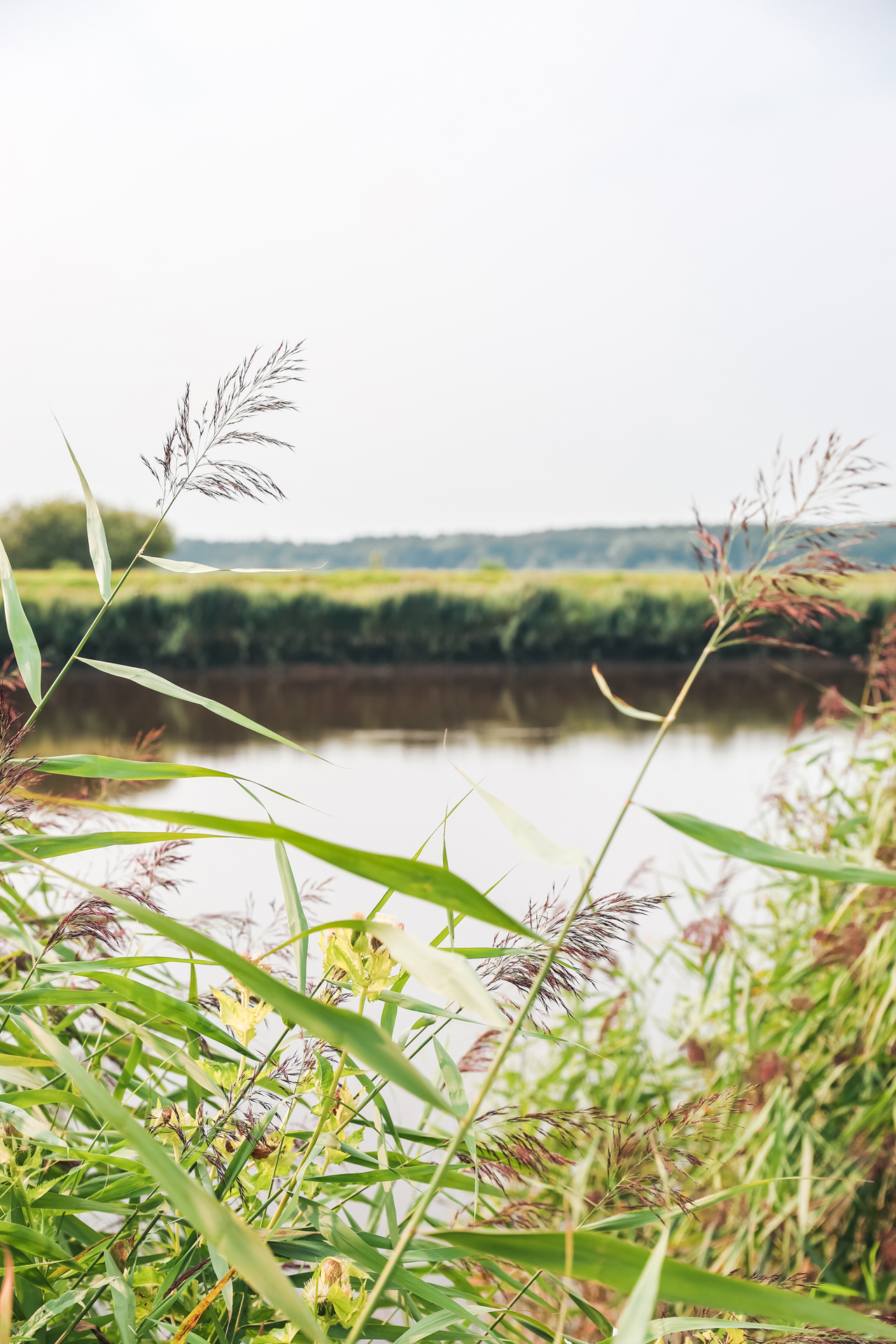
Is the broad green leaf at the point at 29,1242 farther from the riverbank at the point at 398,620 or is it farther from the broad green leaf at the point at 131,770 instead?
the riverbank at the point at 398,620

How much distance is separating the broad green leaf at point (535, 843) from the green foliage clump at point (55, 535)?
13.5 feet

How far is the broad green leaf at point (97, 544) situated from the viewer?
13.3 inches

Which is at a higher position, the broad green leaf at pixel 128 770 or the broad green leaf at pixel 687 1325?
the broad green leaf at pixel 128 770

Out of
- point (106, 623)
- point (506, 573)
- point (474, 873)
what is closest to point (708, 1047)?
point (474, 873)

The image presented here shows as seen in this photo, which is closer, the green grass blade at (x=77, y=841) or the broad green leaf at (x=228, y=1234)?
the broad green leaf at (x=228, y=1234)

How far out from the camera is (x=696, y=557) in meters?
0.31

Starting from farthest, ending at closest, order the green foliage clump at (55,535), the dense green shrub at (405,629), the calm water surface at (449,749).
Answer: the green foliage clump at (55,535) < the dense green shrub at (405,629) < the calm water surface at (449,749)

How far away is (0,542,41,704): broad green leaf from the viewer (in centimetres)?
32

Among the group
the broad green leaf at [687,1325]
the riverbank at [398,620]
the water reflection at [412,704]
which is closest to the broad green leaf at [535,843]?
the broad green leaf at [687,1325]

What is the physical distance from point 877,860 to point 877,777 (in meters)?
0.20

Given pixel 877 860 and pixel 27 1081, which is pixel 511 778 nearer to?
pixel 877 860

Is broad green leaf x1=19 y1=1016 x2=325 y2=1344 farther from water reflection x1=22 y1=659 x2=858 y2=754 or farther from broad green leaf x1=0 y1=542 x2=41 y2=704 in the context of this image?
water reflection x1=22 y1=659 x2=858 y2=754

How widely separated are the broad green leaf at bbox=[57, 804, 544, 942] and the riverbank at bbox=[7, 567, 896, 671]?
2.80 meters

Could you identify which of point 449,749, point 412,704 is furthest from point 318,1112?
point 412,704
